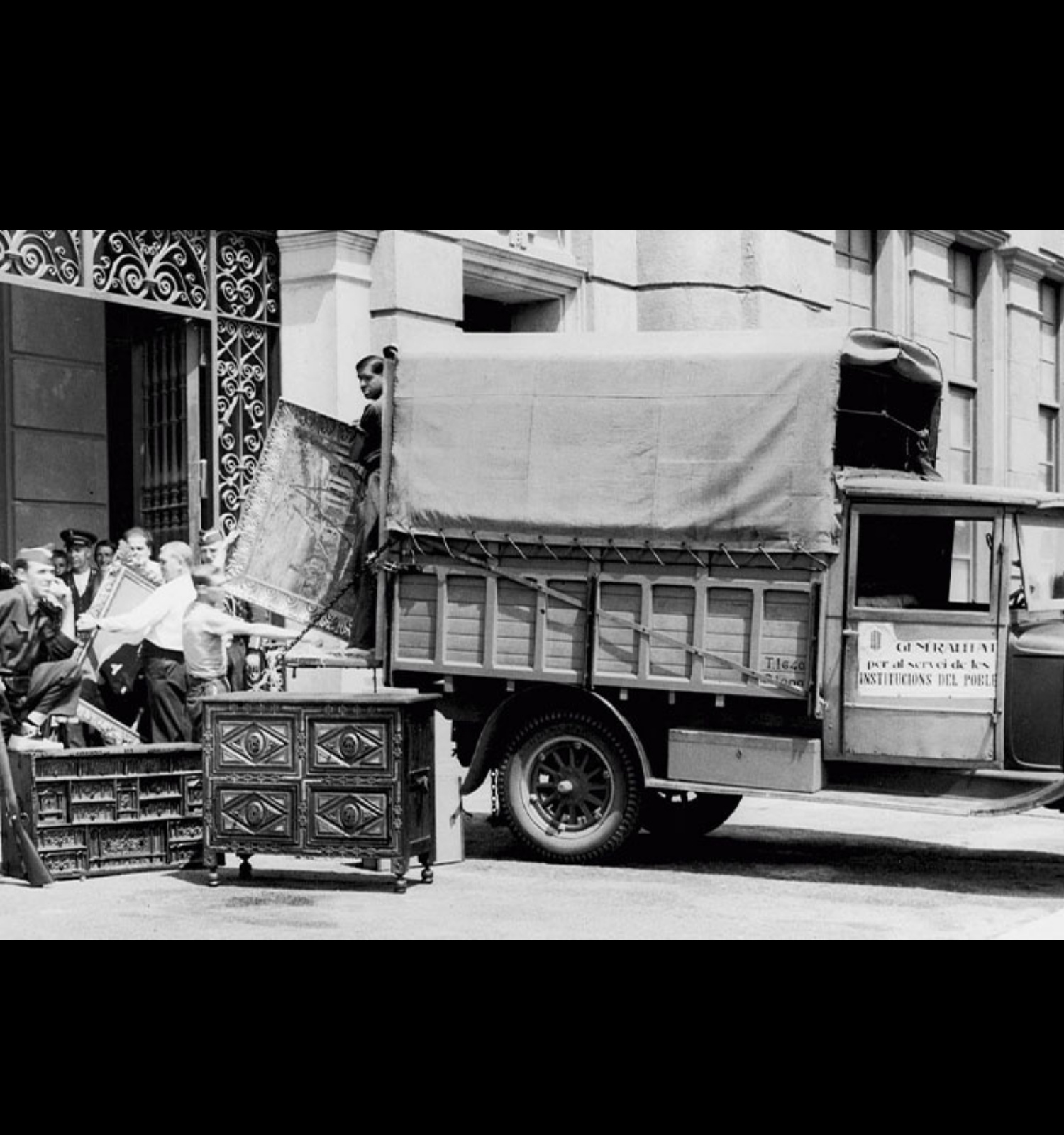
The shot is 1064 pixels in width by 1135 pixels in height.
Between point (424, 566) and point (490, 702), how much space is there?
92 centimetres

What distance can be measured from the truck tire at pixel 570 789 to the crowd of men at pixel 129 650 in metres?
1.65

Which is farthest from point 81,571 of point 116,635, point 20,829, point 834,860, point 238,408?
point 834,860

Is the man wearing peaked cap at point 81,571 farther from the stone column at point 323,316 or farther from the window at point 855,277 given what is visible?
the window at point 855,277

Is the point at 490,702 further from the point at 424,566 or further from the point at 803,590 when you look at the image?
the point at 803,590

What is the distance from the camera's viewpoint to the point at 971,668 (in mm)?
9547

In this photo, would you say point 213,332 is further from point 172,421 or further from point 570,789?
point 570,789

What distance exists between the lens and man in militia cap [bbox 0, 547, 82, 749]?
10508 millimetres

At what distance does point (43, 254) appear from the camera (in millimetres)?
13148

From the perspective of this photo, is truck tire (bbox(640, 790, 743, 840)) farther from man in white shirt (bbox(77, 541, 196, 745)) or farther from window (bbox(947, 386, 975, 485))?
window (bbox(947, 386, 975, 485))

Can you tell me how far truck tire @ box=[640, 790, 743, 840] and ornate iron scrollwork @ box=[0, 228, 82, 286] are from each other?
5.99m

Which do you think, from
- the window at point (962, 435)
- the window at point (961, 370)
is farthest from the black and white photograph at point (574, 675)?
the window at point (961, 370)

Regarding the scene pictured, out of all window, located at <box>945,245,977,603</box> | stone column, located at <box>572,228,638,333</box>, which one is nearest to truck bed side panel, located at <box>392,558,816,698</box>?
stone column, located at <box>572,228,638,333</box>

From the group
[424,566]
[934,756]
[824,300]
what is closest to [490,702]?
[424,566]

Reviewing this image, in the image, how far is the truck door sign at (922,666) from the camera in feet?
31.3
